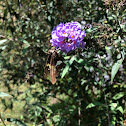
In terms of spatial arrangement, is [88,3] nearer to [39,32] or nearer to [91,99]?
[39,32]

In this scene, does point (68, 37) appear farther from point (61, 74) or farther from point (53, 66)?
point (61, 74)

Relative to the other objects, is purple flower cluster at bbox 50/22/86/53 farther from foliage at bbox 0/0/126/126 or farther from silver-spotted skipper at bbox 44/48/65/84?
foliage at bbox 0/0/126/126

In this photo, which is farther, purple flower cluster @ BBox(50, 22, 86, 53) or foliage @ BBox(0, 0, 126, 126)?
foliage @ BBox(0, 0, 126, 126)

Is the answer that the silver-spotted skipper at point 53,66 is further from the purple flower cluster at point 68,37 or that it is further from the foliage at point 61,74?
the foliage at point 61,74

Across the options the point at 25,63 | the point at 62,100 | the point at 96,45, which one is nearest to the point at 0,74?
the point at 25,63

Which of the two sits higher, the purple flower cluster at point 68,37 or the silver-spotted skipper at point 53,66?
the purple flower cluster at point 68,37

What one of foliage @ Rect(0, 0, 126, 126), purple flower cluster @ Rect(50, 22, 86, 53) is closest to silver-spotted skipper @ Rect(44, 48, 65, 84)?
purple flower cluster @ Rect(50, 22, 86, 53)

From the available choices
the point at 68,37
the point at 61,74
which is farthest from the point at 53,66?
the point at 61,74

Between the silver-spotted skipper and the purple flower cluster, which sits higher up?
the purple flower cluster

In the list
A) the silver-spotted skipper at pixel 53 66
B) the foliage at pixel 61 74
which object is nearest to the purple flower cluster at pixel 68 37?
the silver-spotted skipper at pixel 53 66

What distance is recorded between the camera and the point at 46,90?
2.36 metres

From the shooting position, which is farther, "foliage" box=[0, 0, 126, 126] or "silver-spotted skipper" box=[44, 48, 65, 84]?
"foliage" box=[0, 0, 126, 126]

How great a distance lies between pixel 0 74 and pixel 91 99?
50.1 inches

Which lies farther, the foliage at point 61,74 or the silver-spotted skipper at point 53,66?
the foliage at point 61,74
